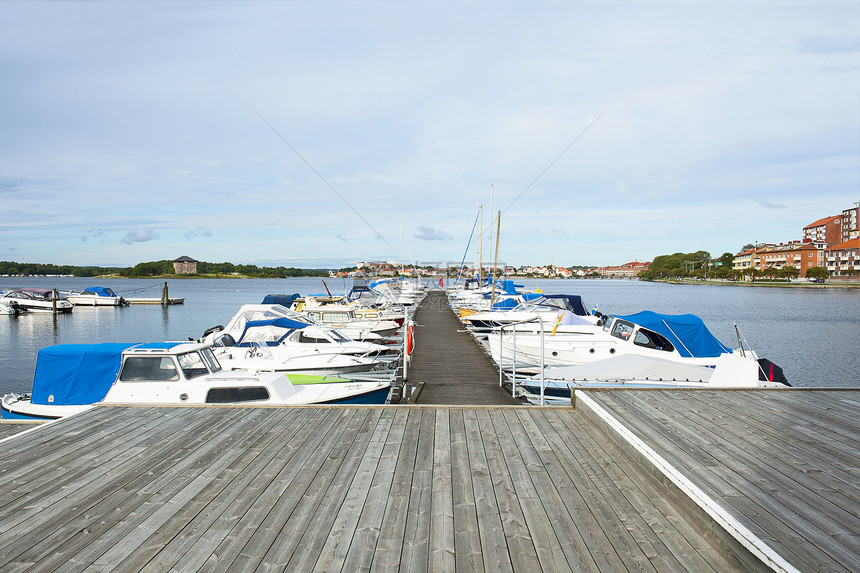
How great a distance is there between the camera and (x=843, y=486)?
3828 mm

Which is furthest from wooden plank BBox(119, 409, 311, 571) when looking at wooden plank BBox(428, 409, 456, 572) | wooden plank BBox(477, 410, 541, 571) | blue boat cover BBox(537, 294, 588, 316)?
blue boat cover BBox(537, 294, 588, 316)

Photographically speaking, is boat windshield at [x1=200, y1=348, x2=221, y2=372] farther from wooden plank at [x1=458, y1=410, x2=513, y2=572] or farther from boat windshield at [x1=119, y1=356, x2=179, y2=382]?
wooden plank at [x1=458, y1=410, x2=513, y2=572]

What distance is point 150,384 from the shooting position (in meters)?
8.68

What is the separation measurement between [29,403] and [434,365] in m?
10.2

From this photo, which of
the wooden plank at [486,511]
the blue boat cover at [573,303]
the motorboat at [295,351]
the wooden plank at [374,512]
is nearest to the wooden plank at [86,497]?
the wooden plank at [374,512]

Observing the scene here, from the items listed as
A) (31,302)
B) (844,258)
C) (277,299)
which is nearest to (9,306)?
(31,302)

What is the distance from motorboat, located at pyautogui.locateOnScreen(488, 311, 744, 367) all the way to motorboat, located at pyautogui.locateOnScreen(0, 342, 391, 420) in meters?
5.07

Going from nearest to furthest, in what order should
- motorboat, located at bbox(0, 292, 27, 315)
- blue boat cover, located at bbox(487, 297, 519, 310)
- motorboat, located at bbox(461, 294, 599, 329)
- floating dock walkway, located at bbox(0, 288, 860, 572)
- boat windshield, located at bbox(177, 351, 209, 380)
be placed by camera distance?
floating dock walkway, located at bbox(0, 288, 860, 572)
boat windshield, located at bbox(177, 351, 209, 380)
motorboat, located at bbox(461, 294, 599, 329)
blue boat cover, located at bbox(487, 297, 519, 310)
motorboat, located at bbox(0, 292, 27, 315)

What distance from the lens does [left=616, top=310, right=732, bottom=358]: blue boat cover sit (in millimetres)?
12719

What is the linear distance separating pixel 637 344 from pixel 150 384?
452 inches

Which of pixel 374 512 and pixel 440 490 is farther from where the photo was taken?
pixel 440 490

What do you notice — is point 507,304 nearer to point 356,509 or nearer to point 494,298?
point 494,298

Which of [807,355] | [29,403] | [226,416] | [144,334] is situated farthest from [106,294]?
[807,355]

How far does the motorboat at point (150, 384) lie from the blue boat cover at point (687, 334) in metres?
7.43
